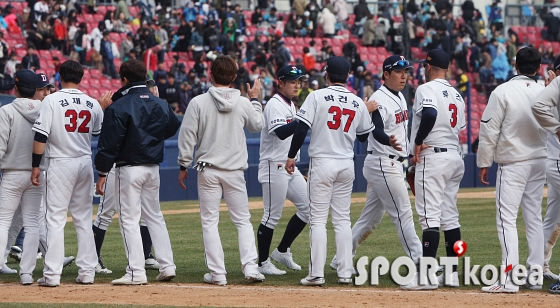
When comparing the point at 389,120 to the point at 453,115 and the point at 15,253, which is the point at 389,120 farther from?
the point at 15,253

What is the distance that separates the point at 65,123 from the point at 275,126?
2.08 meters

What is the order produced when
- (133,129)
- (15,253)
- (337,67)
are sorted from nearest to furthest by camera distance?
1. (133,129)
2. (337,67)
3. (15,253)

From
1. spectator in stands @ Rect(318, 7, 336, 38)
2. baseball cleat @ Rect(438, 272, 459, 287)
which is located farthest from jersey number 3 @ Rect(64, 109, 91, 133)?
spectator in stands @ Rect(318, 7, 336, 38)

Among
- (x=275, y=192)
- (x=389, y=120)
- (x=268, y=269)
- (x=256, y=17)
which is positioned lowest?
(x=268, y=269)

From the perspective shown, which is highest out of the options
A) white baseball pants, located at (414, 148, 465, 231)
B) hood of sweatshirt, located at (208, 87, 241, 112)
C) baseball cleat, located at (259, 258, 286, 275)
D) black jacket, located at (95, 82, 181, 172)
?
hood of sweatshirt, located at (208, 87, 241, 112)

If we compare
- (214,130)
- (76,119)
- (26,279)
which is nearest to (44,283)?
(26,279)

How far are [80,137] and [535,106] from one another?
416 centimetres

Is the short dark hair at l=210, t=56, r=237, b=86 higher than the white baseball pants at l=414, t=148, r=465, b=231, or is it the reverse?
the short dark hair at l=210, t=56, r=237, b=86

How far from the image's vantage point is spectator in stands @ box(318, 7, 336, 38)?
3181cm

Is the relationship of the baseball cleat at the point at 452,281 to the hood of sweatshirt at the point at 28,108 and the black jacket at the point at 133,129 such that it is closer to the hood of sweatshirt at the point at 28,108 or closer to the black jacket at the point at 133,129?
the black jacket at the point at 133,129

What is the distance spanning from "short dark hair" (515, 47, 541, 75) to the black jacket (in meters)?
3.26

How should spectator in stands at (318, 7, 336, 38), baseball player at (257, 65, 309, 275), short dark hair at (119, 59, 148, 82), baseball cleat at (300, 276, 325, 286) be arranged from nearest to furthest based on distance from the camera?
baseball cleat at (300, 276, 325, 286) < short dark hair at (119, 59, 148, 82) < baseball player at (257, 65, 309, 275) < spectator in stands at (318, 7, 336, 38)

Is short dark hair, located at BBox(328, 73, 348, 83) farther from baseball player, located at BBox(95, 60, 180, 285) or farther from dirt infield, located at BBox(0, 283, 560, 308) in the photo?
dirt infield, located at BBox(0, 283, 560, 308)

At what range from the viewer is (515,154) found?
8305 mm
